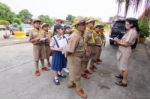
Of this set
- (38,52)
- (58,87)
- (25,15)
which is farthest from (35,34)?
(25,15)

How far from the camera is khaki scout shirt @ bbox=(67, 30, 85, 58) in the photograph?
3.98 meters

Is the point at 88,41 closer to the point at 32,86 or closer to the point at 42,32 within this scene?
the point at 42,32

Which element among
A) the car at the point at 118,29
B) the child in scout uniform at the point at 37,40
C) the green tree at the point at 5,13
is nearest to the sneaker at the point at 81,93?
the child in scout uniform at the point at 37,40

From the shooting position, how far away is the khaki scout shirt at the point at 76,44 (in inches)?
157

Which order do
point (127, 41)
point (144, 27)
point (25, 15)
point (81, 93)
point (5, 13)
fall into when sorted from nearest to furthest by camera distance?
point (81, 93), point (127, 41), point (144, 27), point (5, 13), point (25, 15)

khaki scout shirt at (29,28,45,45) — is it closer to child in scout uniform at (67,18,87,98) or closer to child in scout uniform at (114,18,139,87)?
child in scout uniform at (67,18,87,98)

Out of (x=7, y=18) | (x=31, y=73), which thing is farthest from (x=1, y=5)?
(x=31, y=73)

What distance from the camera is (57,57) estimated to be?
4.86 metres

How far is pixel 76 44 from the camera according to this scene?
4012mm

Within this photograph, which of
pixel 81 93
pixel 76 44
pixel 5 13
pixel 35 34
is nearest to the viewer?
pixel 76 44

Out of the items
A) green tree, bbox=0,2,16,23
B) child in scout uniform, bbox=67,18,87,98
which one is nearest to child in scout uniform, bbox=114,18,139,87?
child in scout uniform, bbox=67,18,87,98

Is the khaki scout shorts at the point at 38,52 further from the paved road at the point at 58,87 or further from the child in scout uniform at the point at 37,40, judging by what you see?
the paved road at the point at 58,87

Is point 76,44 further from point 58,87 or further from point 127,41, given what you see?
point 127,41

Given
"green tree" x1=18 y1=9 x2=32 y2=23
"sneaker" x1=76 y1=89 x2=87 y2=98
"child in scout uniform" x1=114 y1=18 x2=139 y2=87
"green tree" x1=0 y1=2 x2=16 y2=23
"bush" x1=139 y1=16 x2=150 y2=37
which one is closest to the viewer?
"sneaker" x1=76 y1=89 x2=87 y2=98
